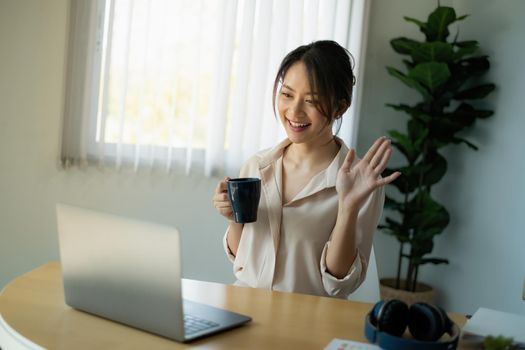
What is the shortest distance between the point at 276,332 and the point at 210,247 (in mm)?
2082

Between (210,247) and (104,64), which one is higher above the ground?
(104,64)

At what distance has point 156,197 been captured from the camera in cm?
321

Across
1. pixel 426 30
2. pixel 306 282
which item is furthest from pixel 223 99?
pixel 306 282

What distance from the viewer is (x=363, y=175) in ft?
5.08

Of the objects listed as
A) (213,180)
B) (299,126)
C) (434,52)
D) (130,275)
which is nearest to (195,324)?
(130,275)

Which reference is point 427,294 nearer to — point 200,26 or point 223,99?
point 223,99

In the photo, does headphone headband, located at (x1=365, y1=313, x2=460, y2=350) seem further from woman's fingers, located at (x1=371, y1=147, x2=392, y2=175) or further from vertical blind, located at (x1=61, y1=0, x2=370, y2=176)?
vertical blind, located at (x1=61, y1=0, x2=370, y2=176)

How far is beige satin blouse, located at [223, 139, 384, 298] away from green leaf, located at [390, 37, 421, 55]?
1.45 m

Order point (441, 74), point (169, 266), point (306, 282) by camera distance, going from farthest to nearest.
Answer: point (441, 74) < point (306, 282) < point (169, 266)

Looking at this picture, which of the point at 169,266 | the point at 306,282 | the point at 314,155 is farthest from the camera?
the point at 314,155

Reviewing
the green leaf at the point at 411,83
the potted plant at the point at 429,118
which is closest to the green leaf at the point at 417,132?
the potted plant at the point at 429,118

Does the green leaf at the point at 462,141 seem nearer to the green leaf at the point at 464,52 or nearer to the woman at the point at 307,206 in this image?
the green leaf at the point at 464,52

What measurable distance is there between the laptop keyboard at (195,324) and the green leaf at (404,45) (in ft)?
7.07

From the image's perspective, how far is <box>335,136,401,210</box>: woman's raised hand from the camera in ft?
5.01
